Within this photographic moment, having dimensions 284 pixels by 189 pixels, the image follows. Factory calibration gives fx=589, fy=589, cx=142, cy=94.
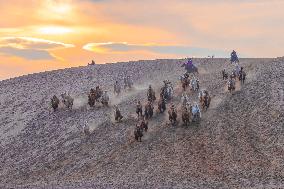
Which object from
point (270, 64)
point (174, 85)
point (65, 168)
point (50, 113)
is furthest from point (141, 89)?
point (65, 168)

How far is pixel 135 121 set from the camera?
48.9 metres

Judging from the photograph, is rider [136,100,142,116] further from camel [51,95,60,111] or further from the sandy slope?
camel [51,95,60,111]

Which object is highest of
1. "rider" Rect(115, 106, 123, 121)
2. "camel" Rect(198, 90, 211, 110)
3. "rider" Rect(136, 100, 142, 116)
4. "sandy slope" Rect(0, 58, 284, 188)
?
"camel" Rect(198, 90, 211, 110)

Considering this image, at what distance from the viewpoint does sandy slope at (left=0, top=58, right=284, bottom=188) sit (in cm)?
3722

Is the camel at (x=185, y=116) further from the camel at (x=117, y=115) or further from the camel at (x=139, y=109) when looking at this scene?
the camel at (x=117, y=115)

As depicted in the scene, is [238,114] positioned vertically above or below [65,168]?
above

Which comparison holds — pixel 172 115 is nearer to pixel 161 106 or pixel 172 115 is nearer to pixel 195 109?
pixel 195 109

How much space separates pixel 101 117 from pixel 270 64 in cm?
1947

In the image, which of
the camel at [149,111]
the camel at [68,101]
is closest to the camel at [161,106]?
the camel at [149,111]

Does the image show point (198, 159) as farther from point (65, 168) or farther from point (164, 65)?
point (164, 65)

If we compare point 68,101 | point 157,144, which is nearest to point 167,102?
point 157,144

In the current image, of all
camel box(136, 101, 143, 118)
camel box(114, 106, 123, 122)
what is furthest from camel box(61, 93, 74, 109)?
camel box(136, 101, 143, 118)

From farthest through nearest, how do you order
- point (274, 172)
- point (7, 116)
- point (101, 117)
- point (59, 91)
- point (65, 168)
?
1. point (59, 91)
2. point (7, 116)
3. point (101, 117)
4. point (65, 168)
5. point (274, 172)

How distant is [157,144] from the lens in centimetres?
4309
